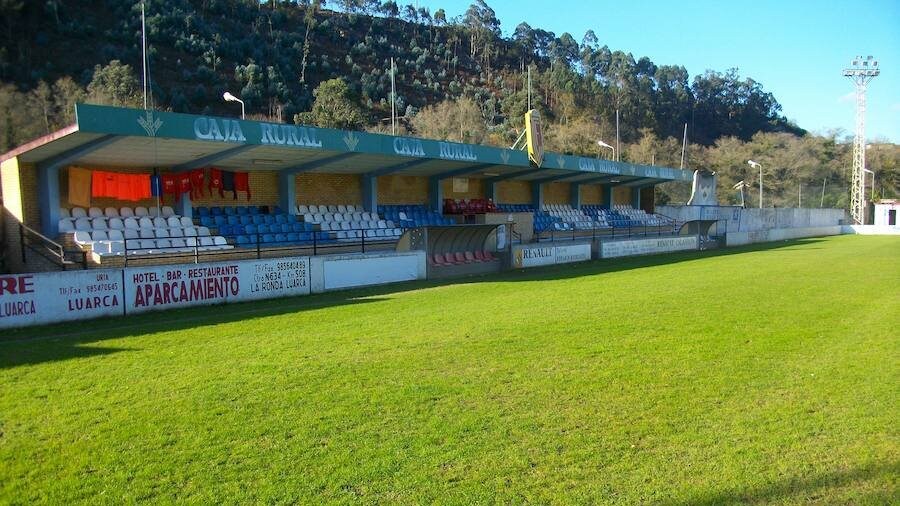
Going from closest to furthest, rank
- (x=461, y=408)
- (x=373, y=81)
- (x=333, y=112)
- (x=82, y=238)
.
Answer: (x=461, y=408)
(x=82, y=238)
(x=333, y=112)
(x=373, y=81)

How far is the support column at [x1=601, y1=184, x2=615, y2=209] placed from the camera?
42.2m

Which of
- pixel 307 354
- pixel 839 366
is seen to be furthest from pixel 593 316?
pixel 307 354

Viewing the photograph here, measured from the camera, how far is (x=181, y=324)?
11172 millimetres

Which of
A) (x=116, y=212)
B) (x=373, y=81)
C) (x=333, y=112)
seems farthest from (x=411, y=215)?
(x=373, y=81)

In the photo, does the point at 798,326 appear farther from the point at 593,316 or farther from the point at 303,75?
the point at 303,75

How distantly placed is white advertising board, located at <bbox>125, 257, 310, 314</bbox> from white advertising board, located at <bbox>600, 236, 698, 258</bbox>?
16.5 metres

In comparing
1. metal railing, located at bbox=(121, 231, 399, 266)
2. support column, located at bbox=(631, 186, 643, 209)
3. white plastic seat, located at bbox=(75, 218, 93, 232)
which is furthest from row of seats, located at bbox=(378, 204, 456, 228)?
support column, located at bbox=(631, 186, 643, 209)

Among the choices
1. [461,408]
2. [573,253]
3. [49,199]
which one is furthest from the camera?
[573,253]

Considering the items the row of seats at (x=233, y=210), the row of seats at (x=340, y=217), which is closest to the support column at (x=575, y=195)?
the row of seats at (x=340, y=217)

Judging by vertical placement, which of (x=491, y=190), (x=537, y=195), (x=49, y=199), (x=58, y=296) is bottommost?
(x=58, y=296)

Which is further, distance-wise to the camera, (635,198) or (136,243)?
(635,198)

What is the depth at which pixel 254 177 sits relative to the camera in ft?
72.3

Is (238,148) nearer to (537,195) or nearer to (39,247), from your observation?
(39,247)

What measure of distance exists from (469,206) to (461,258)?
30.7 ft
